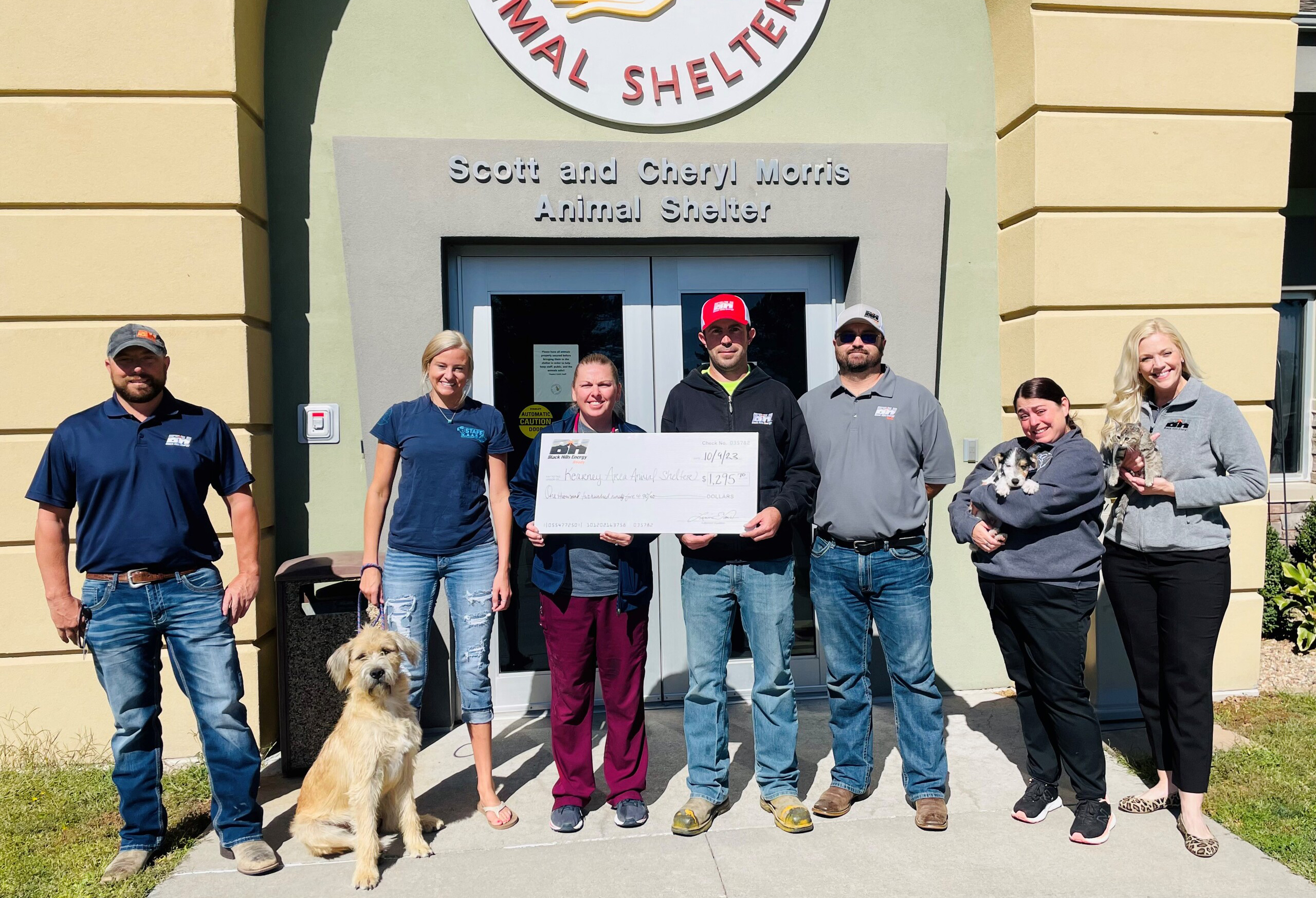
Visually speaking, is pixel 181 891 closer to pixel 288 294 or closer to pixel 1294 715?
pixel 288 294

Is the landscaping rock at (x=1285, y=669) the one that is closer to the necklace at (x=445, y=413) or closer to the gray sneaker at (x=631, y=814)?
the gray sneaker at (x=631, y=814)

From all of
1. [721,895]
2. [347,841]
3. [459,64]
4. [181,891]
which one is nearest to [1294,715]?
[721,895]

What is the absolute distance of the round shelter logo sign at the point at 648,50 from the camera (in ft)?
17.8

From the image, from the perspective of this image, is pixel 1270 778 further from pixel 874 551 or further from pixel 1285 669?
pixel 874 551

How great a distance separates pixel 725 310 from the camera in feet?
12.7

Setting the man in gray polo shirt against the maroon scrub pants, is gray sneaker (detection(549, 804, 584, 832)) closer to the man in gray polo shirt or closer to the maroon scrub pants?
the maroon scrub pants

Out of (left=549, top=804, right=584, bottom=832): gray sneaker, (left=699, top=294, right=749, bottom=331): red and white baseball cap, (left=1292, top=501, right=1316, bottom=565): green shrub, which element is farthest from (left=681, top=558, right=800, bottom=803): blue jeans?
(left=1292, top=501, right=1316, bottom=565): green shrub

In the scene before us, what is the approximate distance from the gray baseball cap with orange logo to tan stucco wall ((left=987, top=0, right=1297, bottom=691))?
4.81m

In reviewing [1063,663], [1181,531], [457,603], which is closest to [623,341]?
[457,603]

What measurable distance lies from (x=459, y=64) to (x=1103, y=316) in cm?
432

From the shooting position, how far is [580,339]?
5637 millimetres

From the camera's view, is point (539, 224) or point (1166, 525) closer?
point (1166, 525)

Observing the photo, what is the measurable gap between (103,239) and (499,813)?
3748 mm

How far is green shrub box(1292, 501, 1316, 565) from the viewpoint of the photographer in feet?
21.6
